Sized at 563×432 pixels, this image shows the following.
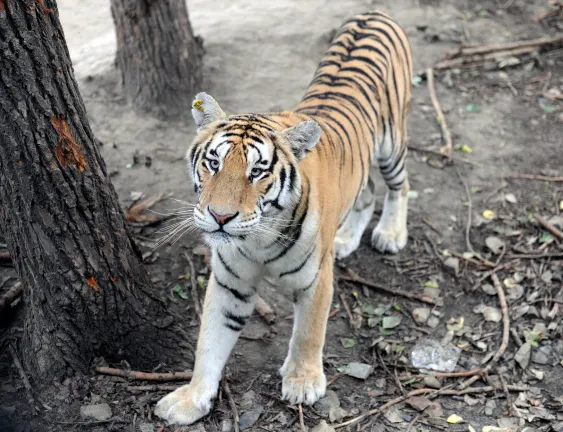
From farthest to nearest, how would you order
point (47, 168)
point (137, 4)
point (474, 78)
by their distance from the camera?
point (474, 78)
point (137, 4)
point (47, 168)

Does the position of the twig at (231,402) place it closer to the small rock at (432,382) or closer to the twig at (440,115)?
the small rock at (432,382)

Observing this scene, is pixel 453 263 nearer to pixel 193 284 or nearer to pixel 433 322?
pixel 433 322

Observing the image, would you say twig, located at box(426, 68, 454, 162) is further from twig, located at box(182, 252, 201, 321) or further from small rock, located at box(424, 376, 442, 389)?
twig, located at box(182, 252, 201, 321)

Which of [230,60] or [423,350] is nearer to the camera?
[423,350]

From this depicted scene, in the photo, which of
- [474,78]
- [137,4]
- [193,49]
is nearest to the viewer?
[137,4]

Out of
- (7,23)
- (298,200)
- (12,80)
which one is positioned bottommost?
(298,200)

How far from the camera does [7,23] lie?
242cm

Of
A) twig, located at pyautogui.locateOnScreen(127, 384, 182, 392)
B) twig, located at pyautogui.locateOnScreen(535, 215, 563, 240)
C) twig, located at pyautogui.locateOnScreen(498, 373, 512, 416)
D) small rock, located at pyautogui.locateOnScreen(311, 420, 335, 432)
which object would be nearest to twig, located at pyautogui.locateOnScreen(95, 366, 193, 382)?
twig, located at pyautogui.locateOnScreen(127, 384, 182, 392)

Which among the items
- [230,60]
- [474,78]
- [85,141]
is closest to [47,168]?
[85,141]

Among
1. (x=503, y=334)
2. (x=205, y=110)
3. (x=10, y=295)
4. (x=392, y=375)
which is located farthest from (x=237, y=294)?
(x=503, y=334)

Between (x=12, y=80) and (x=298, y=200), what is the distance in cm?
121

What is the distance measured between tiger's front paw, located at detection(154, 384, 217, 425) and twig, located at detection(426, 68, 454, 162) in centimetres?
306

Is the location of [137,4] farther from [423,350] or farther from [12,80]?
[423,350]

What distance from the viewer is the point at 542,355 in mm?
3771
